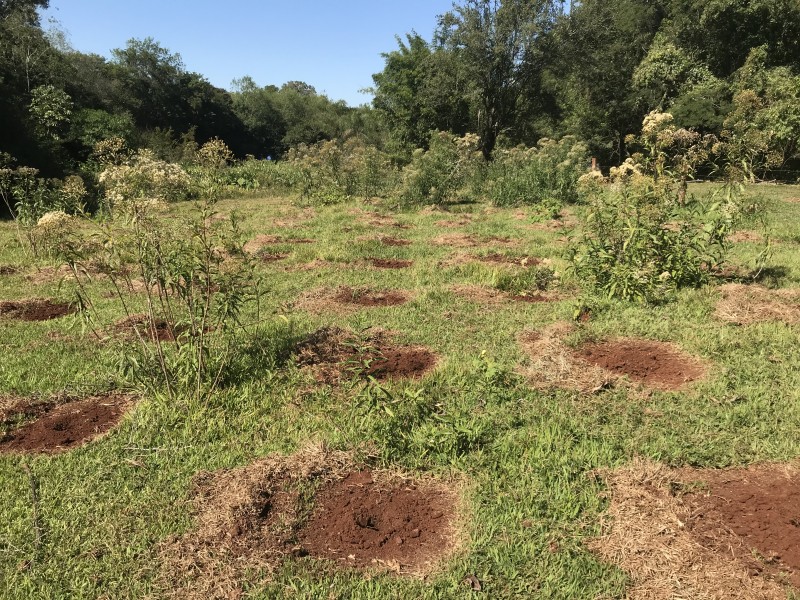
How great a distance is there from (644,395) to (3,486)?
170 inches

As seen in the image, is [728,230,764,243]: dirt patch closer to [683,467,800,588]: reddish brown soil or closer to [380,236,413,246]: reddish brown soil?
[380,236,413,246]: reddish brown soil

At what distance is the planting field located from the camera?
2447 mm

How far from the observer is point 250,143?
46.2 metres

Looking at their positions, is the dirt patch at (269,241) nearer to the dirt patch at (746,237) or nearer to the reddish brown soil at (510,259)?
the reddish brown soil at (510,259)

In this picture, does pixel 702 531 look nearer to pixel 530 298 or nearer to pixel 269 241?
pixel 530 298

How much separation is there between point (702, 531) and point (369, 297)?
14.8 ft

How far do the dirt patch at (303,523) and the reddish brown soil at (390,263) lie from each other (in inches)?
200

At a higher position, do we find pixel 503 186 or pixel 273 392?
pixel 503 186

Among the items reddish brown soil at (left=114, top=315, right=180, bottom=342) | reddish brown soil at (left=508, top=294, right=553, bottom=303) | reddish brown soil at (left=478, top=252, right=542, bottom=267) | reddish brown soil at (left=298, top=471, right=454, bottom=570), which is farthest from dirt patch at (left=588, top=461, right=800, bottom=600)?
reddish brown soil at (left=478, top=252, right=542, bottom=267)

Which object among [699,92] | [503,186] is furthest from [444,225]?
[699,92]

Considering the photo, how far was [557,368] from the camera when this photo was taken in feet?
14.3

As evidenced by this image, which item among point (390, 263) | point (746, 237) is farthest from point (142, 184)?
point (746, 237)

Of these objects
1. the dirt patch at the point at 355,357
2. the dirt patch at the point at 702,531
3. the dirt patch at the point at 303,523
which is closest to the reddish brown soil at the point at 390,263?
the dirt patch at the point at 355,357

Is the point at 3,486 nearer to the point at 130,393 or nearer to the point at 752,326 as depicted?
the point at 130,393
